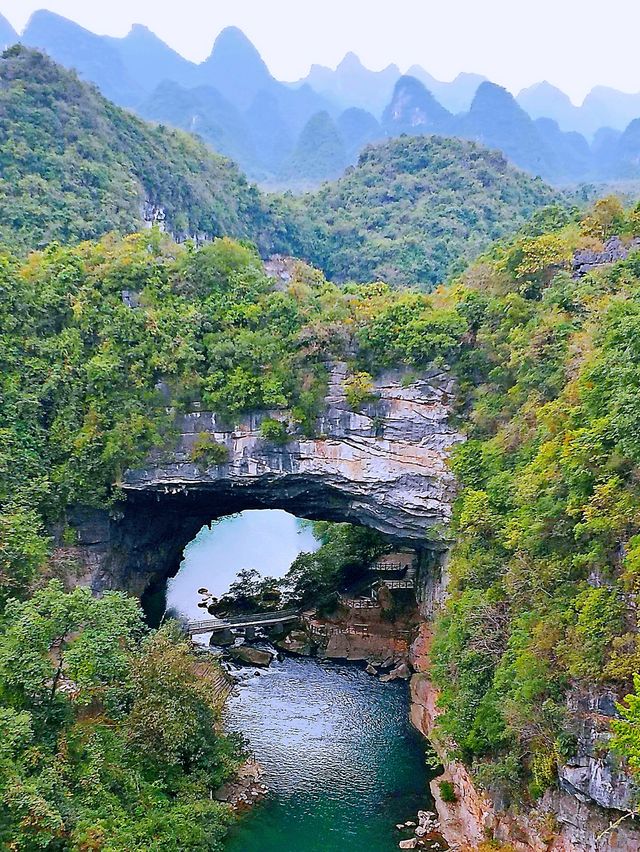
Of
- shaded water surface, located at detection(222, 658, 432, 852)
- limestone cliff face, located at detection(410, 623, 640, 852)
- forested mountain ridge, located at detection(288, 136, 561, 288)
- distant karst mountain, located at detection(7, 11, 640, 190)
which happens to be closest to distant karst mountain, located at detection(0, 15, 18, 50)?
distant karst mountain, located at detection(7, 11, 640, 190)

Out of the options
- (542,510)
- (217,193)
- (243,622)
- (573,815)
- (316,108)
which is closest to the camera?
(573,815)

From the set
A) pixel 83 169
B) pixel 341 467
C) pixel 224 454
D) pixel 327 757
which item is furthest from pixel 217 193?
pixel 327 757

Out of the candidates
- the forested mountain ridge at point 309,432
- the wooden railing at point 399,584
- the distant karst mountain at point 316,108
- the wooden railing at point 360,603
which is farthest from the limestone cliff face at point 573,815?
the distant karst mountain at point 316,108

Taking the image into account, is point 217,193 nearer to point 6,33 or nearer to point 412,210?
point 412,210

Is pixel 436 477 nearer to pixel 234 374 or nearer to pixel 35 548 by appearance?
pixel 234 374

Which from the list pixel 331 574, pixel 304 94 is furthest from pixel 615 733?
pixel 304 94
